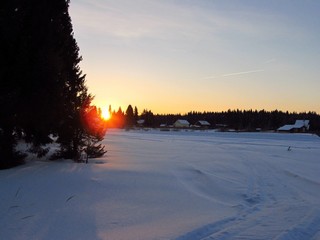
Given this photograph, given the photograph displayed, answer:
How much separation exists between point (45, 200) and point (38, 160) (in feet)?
27.8

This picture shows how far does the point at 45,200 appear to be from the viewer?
30.8 feet

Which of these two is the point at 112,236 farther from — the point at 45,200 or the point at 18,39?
the point at 18,39

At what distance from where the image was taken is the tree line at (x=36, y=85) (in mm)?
13672

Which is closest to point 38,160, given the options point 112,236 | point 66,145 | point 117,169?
point 66,145

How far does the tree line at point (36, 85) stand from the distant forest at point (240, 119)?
94.3 metres

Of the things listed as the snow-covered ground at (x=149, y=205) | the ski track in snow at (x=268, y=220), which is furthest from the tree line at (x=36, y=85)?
the ski track in snow at (x=268, y=220)

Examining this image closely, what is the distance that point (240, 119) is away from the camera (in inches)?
5256

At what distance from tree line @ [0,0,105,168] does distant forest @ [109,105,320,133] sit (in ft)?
309

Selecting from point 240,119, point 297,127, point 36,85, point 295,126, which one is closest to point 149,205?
point 36,85

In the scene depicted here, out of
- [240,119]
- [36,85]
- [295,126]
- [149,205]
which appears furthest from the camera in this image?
[240,119]

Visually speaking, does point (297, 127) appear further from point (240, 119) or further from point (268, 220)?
point (268, 220)

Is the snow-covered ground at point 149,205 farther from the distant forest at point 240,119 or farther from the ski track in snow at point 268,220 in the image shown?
the distant forest at point 240,119

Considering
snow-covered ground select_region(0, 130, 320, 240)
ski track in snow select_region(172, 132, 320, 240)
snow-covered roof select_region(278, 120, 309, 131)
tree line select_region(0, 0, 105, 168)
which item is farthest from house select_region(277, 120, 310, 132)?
ski track in snow select_region(172, 132, 320, 240)

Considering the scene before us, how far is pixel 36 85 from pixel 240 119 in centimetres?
12392
